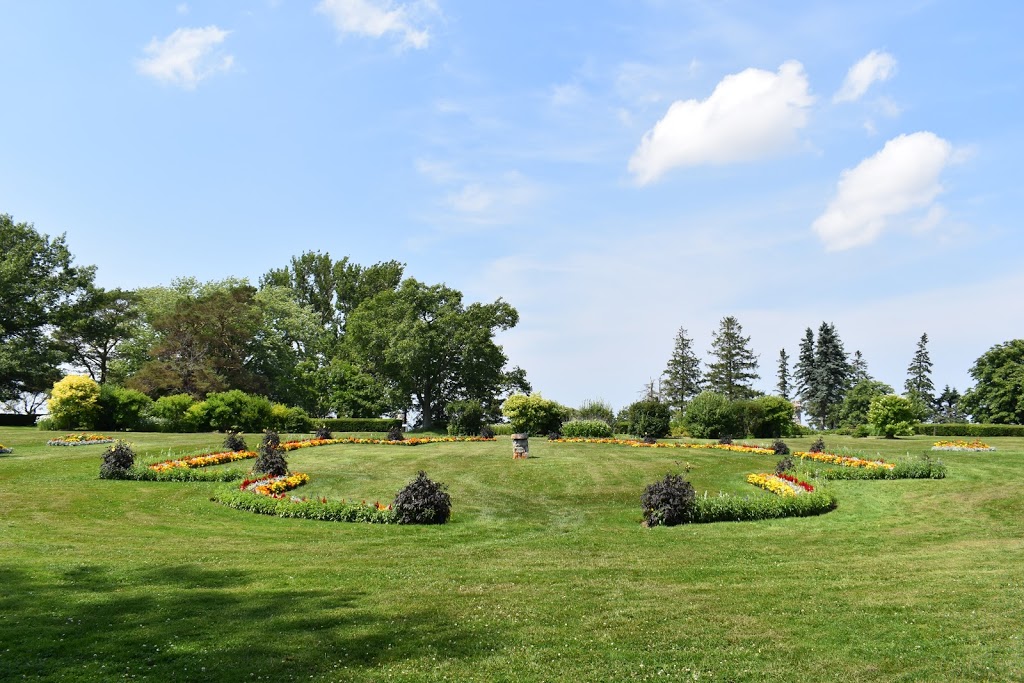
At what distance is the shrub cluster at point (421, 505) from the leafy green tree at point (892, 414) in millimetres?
31291

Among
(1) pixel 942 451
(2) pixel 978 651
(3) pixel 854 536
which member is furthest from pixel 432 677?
(1) pixel 942 451

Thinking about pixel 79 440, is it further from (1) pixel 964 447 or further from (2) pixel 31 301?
(1) pixel 964 447

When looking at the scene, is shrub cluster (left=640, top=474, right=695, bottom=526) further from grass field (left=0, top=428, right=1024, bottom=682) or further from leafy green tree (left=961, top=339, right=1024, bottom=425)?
leafy green tree (left=961, top=339, right=1024, bottom=425)

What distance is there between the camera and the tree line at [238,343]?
49344 mm

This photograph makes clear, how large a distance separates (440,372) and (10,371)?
29528 millimetres

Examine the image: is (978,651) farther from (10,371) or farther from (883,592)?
(10,371)

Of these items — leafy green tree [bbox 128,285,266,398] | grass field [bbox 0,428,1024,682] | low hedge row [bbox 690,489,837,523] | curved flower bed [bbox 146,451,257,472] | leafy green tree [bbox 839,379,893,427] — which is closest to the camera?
grass field [bbox 0,428,1024,682]

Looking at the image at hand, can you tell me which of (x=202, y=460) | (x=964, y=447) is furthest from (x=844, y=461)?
(x=202, y=460)

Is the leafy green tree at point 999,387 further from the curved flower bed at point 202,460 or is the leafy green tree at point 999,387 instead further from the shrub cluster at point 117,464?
the shrub cluster at point 117,464

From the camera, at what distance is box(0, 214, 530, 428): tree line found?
49.3m

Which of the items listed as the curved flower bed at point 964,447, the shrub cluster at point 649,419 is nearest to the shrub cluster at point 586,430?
the shrub cluster at point 649,419

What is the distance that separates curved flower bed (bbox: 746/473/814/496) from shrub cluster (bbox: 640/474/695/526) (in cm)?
361

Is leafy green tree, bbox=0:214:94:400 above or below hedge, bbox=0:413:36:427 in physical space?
above

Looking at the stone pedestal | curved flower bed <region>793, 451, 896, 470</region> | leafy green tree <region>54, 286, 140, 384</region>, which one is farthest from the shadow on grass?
leafy green tree <region>54, 286, 140, 384</region>
